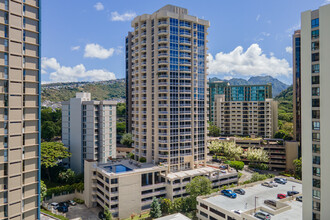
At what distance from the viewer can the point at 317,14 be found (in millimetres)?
29109

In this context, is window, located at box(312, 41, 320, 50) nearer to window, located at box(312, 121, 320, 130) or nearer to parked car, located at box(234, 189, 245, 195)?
window, located at box(312, 121, 320, 130)

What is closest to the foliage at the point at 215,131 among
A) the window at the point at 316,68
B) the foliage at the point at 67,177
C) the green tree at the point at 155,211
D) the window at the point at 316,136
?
the foliage at the point at 67,177

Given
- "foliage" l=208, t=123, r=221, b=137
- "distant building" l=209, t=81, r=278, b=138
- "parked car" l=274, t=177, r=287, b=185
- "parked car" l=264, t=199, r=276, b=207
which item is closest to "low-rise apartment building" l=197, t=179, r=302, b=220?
"parked car" l=264, t=199, r=276, b=207

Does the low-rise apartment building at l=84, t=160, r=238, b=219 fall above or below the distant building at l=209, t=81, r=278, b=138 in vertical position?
below

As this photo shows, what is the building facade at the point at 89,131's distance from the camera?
69.5m

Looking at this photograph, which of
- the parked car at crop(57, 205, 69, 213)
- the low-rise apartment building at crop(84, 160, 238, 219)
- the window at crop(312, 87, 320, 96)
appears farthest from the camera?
the parked car at crop(57, 205, 69, 213)

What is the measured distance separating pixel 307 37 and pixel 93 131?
5684 cm

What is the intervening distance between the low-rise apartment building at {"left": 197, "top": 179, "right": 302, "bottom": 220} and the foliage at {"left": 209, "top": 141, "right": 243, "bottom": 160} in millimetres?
31833

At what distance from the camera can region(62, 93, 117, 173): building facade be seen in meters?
69.5

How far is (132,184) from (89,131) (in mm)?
25862

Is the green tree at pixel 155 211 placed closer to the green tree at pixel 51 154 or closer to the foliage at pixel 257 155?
the green tree at pixel 51 154

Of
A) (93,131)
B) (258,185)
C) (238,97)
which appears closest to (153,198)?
(258,185)

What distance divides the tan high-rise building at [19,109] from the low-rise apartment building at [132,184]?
20.9 m

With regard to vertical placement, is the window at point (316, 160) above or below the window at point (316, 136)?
below
